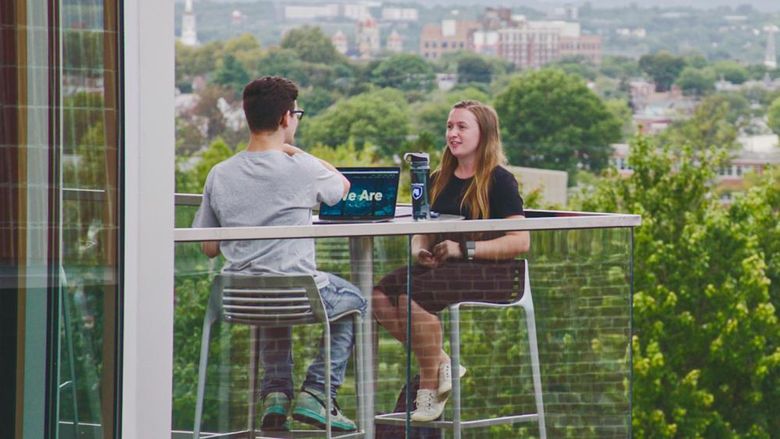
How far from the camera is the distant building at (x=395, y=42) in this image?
10138cm

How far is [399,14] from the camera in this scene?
112250mm

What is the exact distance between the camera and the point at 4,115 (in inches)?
99.7

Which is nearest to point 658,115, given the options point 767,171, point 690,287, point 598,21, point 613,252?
point 598,21

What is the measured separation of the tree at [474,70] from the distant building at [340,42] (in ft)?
27.4

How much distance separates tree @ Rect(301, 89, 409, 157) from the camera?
80.8 m

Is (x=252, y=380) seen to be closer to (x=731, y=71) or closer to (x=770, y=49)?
(x=731, y=71)

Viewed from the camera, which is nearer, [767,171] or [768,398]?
[768,398]

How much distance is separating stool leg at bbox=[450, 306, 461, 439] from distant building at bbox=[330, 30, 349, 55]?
94.6 m

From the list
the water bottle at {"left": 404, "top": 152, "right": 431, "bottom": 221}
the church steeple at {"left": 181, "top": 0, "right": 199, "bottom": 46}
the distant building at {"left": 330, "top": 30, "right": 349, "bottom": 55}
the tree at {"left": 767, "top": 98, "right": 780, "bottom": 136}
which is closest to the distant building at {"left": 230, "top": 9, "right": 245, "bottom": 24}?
the church steeple at {"left": 181, "top": 0, "right": 199, "bottom": 46}

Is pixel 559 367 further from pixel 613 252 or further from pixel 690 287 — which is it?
pixel 690 287

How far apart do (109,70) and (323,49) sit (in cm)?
9467

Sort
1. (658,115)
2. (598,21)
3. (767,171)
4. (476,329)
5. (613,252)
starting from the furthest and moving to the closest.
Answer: (598,21) < (658,115) < (767,171) < (613,252) < (476,329)

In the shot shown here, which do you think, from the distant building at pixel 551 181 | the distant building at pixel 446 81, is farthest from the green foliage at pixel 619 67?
the distant building at pixel 551 181

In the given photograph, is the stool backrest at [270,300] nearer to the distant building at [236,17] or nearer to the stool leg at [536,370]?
the stool leg at [536,370]
